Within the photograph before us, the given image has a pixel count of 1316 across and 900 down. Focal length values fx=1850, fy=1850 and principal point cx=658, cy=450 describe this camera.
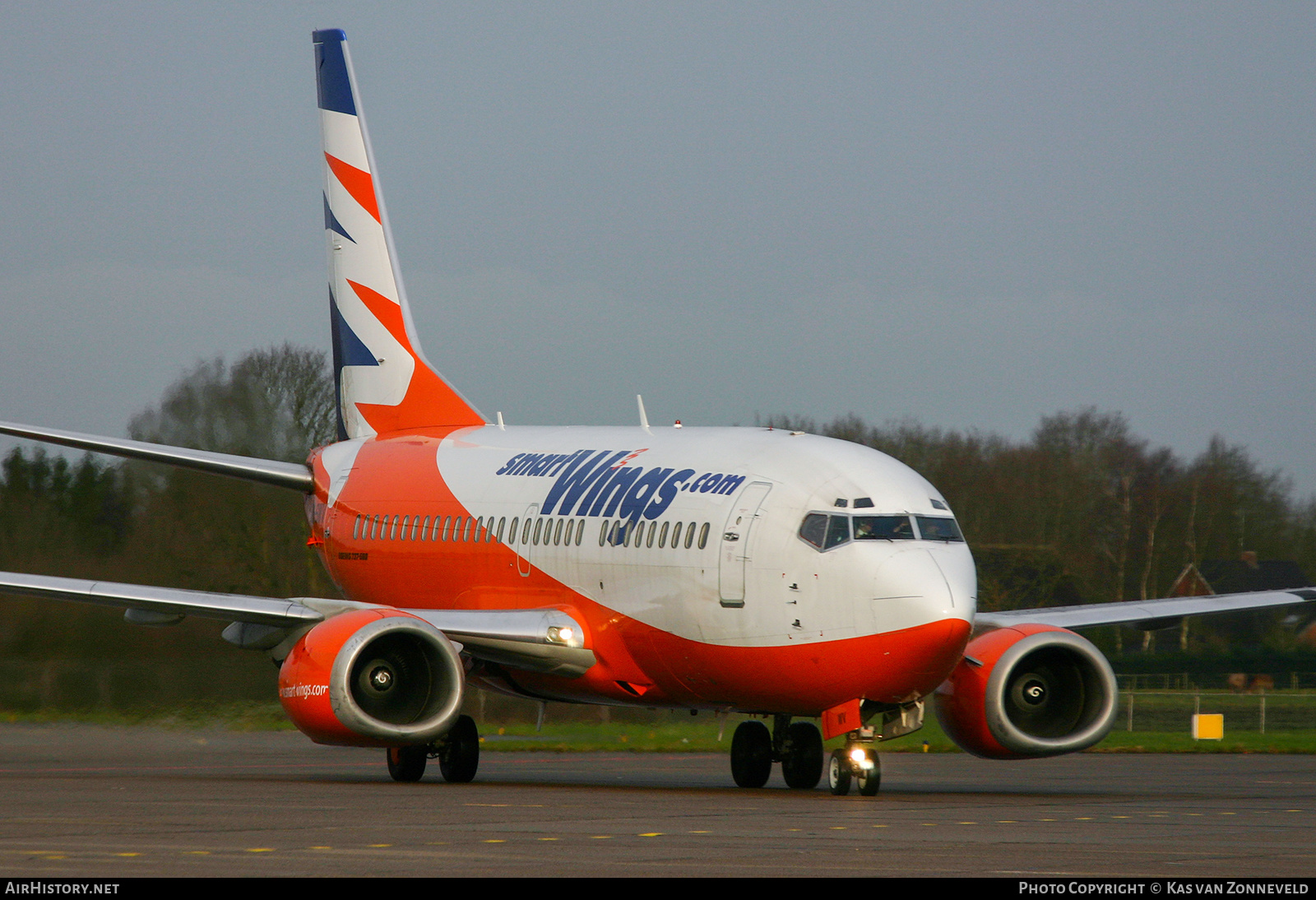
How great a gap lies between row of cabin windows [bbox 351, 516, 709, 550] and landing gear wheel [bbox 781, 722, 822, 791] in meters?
2.64

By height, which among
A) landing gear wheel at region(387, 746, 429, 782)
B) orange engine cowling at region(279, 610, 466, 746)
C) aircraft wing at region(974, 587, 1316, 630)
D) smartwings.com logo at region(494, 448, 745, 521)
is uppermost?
smartwings.com logo at region(494, 448, 745, 521)

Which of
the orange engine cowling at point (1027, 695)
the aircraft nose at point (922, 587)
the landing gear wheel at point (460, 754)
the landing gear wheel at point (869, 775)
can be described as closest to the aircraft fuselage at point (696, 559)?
the aircraft nose at point (922, 587)

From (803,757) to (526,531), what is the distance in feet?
14.0

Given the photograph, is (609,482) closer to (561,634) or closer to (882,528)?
(561,634)

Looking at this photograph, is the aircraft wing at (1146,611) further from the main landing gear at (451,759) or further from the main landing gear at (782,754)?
the main landing gear at (451,759)

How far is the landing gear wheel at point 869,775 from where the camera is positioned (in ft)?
55.8

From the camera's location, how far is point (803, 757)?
1947 cm

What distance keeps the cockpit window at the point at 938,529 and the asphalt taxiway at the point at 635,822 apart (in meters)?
2.42

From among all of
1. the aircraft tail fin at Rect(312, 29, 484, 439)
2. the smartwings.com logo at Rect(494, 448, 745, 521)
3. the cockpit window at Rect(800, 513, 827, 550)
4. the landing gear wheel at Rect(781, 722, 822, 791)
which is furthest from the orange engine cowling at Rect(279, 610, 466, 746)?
the aircraft tail fin at Rect(312, 29, 484, 439)

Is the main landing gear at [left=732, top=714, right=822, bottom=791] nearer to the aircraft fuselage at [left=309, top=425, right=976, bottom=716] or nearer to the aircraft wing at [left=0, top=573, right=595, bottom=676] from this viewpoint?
the aircraft fuselage at [left=309, top=425, right=976, bottom=716]

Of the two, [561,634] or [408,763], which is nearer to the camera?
[561,634]

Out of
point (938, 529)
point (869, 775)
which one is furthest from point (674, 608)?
point (938, 529)

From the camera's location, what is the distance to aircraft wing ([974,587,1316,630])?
65.4 feet

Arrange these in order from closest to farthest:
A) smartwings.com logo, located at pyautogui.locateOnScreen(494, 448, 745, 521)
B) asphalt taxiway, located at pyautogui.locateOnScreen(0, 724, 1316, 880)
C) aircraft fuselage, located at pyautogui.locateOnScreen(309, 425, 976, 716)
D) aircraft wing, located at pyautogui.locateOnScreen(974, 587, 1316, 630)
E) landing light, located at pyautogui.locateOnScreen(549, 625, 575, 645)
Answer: asphalt taxiway, located at pyautogui.locateOnScreen(0, 724, 1316, 880) → aircraft fuselage, located at pyautogui.locateOnScreen(309, 425, 976, 716) → smartwings.com logo, located at pyautogui.locateOnScreen(494, 448, 745, 521) → landing light, located at pyautogui.locateOnScreen(549, 625, 575, 645) → aircraft wing, located at pyautogui.locateOnScreen(974, 587, 1316, 630)
